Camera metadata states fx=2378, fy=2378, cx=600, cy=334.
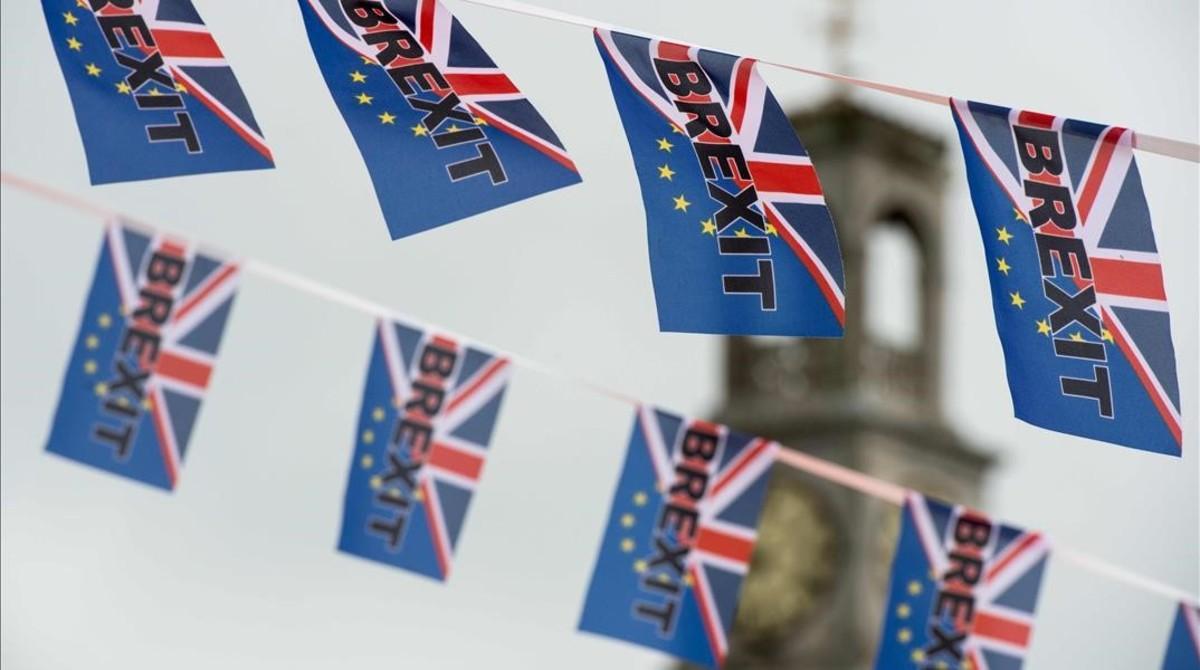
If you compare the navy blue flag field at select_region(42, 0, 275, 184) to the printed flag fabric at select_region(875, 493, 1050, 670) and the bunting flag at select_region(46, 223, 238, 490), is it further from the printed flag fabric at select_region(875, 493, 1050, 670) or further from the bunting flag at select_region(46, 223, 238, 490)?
the printed flag fabric at select_region(875, 493, 1050, 670)

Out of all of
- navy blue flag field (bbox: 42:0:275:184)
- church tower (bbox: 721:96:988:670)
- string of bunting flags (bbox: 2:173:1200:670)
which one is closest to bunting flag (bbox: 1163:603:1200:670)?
string of bunting flags (bbox: 2:173:1200:670)

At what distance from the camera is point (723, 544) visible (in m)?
14.5

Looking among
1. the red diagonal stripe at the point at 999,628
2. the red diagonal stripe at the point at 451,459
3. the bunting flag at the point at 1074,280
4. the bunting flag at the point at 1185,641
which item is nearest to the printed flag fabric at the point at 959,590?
the red diagonal stripe at the point at 999,628

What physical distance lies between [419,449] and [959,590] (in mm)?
3371

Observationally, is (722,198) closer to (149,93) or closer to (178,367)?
(149,93)

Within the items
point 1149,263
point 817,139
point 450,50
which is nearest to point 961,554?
point 1149,263

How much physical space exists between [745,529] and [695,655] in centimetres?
83

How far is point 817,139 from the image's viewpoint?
46469mm

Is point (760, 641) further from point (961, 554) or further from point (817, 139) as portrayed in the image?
point (961, 554)

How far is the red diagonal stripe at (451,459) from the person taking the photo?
14375mm

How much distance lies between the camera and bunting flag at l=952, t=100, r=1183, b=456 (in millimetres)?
9961

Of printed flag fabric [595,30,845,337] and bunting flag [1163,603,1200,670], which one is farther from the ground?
printed flag fabric [595,30,845,337]

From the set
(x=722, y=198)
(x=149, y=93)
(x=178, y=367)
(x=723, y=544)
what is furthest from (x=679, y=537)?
(x=149, y=93)

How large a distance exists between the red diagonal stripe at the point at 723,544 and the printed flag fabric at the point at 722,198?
4450 mm
